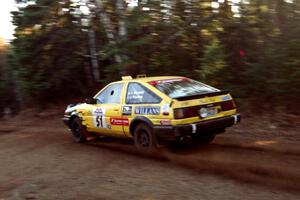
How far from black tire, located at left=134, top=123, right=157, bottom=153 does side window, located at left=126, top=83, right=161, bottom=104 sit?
506 millimetres

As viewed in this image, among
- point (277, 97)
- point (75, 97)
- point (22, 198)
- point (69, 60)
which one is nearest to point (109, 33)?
point (69, 60)

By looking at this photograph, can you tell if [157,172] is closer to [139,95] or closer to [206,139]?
[139,95]

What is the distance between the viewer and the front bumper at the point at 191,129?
7387 mm

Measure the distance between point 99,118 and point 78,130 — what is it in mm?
1352

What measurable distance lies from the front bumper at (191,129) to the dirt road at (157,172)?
39 centimetres

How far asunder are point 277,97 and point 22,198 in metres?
8.07

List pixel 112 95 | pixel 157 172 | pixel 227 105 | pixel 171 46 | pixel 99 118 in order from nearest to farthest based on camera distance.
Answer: pixel 157 172 → pixel 227 105 → pixel 112 95 → pixel 99 118 → pixel 171 46

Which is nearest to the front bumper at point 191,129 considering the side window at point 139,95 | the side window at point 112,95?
the side window at point 139,95

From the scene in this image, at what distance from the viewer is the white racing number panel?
933cm

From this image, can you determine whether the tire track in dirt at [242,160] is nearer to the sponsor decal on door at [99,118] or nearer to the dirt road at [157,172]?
the dirt road at [157,172]

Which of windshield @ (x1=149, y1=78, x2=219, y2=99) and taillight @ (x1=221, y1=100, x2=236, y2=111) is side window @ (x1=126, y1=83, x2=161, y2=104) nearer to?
windshield @ (x1=149, y1=78, x2=219, y2=99)

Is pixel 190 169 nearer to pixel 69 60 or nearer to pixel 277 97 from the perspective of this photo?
pixel 277 97

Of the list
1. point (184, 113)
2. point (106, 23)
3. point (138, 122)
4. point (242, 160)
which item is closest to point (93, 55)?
point (106, 23)

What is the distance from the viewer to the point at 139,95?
27.5 feet
